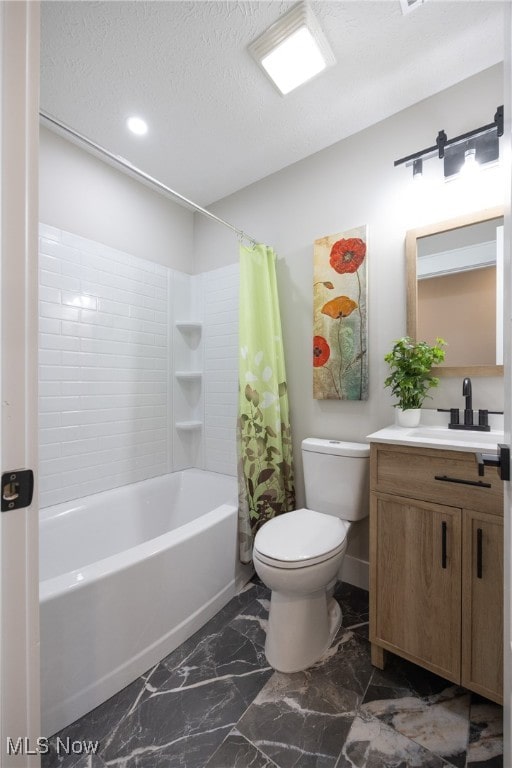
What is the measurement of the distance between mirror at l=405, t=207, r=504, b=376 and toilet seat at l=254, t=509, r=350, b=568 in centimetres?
90

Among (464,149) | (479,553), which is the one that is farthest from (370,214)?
(479,553)

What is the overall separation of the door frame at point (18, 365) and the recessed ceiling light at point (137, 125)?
1.24 metres

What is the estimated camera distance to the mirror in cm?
143

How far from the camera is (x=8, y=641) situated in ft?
2.01

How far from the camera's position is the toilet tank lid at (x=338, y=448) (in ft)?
5.24

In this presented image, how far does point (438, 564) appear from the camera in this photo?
1.17 m

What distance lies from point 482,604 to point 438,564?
0.51ft

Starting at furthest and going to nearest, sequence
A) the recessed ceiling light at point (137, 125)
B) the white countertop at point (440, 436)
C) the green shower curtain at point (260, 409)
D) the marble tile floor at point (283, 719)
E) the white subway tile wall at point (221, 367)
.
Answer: the white subway tile wall at point (221, 367) → the green shower curtain at point (260, 409) → the recessed ceiling light at point (137, 125) → the white countertop at point (440, 436) → the marble tile floor at point (283, 719)

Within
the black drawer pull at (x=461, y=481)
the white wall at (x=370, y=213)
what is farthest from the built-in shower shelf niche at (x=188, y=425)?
the black drawer pull at (x=461, y=481)

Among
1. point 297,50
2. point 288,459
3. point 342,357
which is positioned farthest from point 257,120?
point 288,459

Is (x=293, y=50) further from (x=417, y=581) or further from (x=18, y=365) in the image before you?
(x=417, y=581)

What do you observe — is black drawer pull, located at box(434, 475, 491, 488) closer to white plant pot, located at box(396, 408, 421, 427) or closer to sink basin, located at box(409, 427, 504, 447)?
sink basin, located at box(409, 427, 504, 447)

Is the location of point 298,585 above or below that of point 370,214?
below

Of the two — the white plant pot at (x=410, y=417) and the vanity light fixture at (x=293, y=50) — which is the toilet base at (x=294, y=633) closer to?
the white plant pot at (x=410, y=417)
